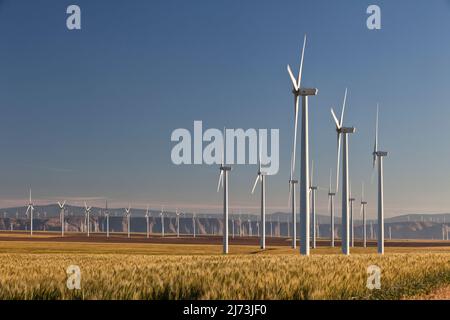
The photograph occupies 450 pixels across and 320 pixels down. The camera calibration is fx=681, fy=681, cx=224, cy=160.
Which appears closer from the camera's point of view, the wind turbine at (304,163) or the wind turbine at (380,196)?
the wind turbine at (304,163)

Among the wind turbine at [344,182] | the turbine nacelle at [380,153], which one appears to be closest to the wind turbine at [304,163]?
the wind turbine at [344,182]

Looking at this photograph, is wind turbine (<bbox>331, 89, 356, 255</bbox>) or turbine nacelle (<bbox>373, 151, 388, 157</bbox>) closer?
wind turbine (<bbox>331, 89, 356, 255</bbox>)

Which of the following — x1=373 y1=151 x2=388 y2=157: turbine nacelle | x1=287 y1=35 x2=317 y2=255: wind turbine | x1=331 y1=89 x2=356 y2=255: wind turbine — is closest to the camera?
x1=287 y1=35 x2=317 y2=255: wind turbine

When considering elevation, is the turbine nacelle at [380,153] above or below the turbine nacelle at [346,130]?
below

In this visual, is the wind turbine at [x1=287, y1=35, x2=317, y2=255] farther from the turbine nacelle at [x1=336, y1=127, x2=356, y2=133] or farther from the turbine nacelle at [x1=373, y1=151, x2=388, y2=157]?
the turbine nacelle at [x1=373, y1=151, x2=388, y2=157]

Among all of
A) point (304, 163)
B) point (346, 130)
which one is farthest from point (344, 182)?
point (304, 163)

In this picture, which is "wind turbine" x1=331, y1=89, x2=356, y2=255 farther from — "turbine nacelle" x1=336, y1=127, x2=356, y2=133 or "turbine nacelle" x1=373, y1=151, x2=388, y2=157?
"turbine nacelle" x1=373, y1=151, x2=388, y2=157

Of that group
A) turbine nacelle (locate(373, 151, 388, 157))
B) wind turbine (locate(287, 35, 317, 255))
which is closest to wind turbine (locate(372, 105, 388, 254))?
turbine nacelle (locate(373, 151, 388, 157))

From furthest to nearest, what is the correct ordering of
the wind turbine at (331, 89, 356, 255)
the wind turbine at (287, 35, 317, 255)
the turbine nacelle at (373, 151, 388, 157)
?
the turbine nacelle at (373, 151, 388, 157) → the wind turbine at (331, 89, 356, 255) → the wind turbine at (287, 35, 317, 255)

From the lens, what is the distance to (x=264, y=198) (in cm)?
12262

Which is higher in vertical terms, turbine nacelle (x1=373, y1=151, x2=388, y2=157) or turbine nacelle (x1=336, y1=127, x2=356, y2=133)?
turbine nacelle (x1=336, y1=127, x2=356, y2=133)

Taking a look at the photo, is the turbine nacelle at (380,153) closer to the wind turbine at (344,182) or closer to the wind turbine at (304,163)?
the wind turbine at (344,182)

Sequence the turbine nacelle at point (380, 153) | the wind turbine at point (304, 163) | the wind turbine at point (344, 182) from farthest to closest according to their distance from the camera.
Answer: the turbine nacelle at point (380, 153) < the wind turbine at point (344, 182) < the wind turbine at point (304, 163)
